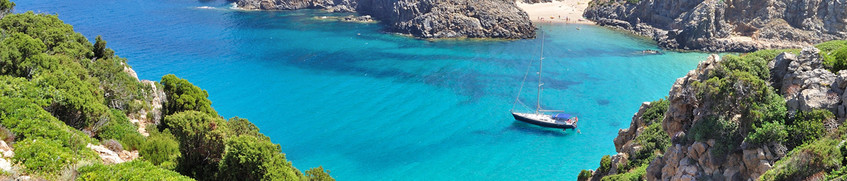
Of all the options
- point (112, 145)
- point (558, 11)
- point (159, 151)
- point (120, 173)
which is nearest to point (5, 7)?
point (112, 145)

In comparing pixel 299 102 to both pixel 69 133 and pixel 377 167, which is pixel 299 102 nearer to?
pixel 377 167

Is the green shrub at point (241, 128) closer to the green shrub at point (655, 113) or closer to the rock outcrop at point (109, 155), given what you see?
the rock outcrop at point (109, 155)

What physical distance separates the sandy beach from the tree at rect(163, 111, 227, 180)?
4289 inches

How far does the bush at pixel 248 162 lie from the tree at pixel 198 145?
5.27 ft

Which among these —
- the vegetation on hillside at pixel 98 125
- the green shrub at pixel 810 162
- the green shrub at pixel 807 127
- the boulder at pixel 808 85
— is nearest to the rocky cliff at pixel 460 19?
the vegetation on hillside at pixel 98 125

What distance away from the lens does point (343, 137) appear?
48406 mm

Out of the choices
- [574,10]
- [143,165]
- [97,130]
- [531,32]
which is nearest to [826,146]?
[143,165]

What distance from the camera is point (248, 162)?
63.7 feet

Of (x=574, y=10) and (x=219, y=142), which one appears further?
(x=574, y=10)

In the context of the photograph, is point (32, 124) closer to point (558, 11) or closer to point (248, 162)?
point (248, 162)

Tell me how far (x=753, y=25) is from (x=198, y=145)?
10039 centimetres

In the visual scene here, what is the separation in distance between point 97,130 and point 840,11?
10947 cm

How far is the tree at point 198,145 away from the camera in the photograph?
21078 millimetres

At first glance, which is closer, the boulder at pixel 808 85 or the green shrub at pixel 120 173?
the green shrub at pixel 120 173
